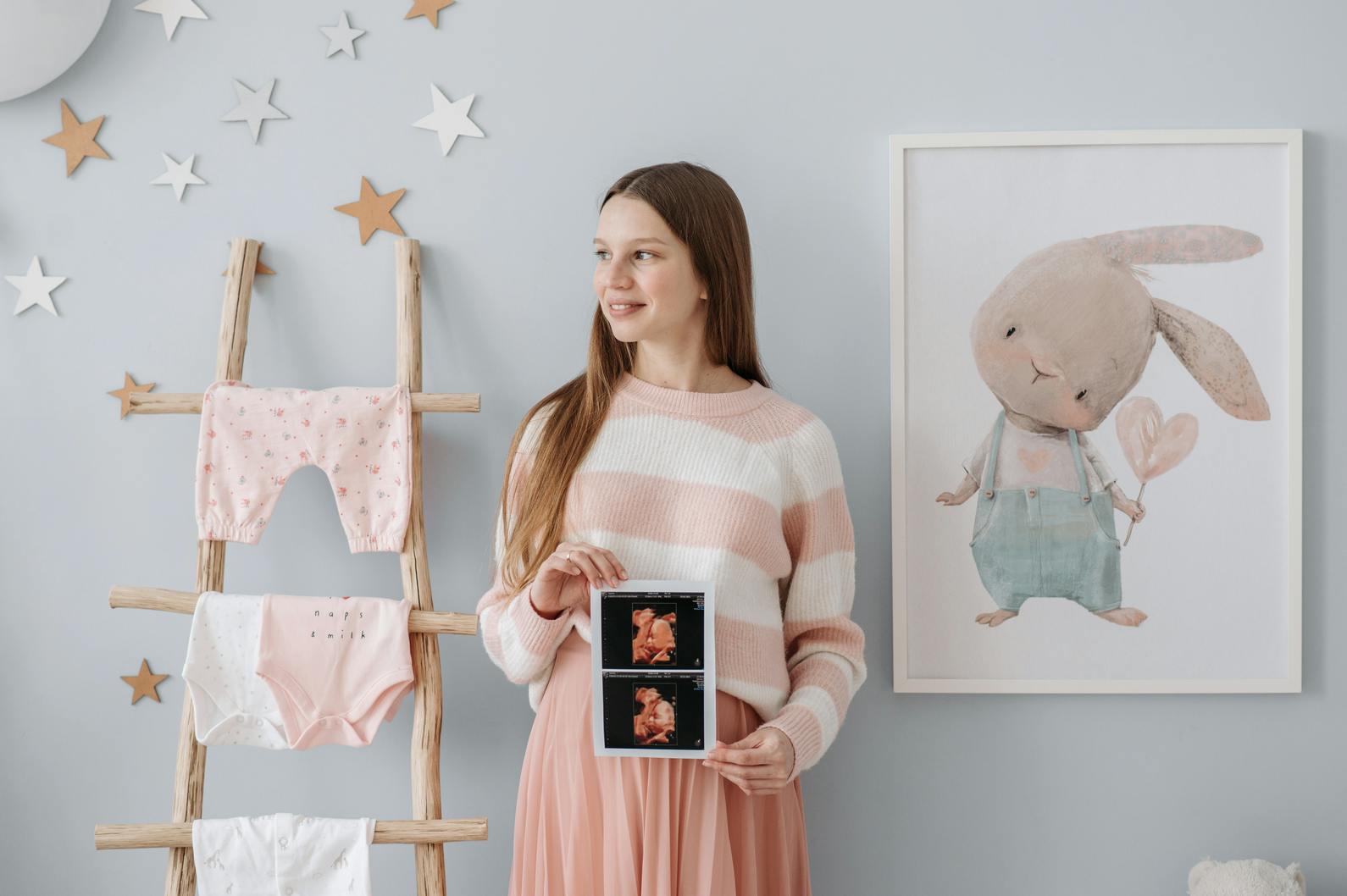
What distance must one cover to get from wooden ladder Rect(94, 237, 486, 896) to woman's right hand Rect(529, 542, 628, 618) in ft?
0.73

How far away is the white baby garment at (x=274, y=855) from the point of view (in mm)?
1352

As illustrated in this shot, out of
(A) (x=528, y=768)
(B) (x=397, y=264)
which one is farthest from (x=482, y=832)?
(B) (x=397, y=264)

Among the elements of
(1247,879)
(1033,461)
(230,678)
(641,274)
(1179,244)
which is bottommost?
(1247,879)

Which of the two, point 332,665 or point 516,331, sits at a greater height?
point 516,331

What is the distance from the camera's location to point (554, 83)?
150 cm

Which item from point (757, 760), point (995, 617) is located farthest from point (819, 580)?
point (995, 617)

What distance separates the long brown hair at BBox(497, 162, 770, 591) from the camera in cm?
125

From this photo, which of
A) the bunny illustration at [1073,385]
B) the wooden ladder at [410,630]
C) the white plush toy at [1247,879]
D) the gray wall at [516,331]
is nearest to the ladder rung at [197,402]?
the wooden ladder at [410,630]

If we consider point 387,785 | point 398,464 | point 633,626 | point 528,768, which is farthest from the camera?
point 387,785

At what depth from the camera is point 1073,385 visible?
1469 millimetres

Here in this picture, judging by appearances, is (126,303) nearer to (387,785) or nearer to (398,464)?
(398,464)

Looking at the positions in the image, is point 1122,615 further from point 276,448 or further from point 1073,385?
point 276,448

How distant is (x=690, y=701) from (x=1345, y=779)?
105cm

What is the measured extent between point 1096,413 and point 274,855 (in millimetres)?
1302
